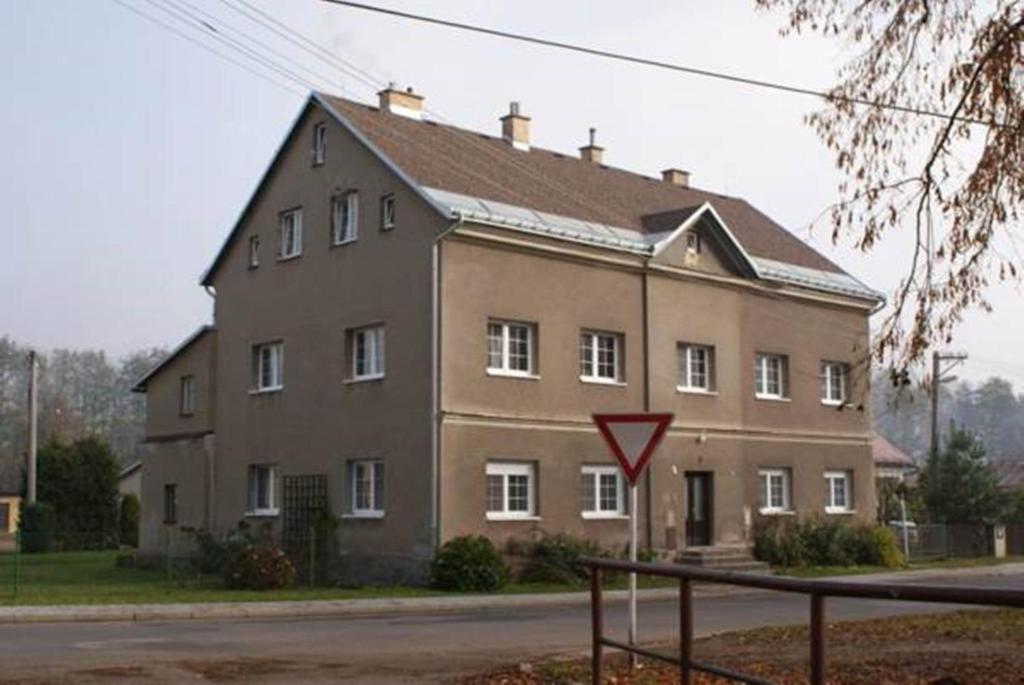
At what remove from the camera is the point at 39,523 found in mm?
48312

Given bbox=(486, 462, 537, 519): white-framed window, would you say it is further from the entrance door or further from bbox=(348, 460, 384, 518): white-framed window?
the entrance door

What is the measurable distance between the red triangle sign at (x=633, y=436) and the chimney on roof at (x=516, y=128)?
23.1m

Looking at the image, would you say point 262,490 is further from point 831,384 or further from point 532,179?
point 831,384

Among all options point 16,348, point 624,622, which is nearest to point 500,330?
point 624,622

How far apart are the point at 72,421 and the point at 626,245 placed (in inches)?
2846

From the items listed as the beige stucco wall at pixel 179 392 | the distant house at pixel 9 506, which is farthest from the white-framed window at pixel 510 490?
the distant house at pixel 9 506

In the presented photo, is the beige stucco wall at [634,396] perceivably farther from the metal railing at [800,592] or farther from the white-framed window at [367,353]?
the metal railing at [800,592]

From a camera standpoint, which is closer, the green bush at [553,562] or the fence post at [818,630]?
the fence post at [818,630]

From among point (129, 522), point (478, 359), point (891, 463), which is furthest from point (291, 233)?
point (891, 463)

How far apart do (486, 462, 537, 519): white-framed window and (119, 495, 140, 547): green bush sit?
31.1 meters

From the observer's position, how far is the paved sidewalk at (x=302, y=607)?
2088 centimetres

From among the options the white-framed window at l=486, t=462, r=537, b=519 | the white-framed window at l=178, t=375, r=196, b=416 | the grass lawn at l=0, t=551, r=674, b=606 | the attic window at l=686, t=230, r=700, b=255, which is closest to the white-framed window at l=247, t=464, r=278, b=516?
the grass lawn at l=0, t=551, r=674, b=606

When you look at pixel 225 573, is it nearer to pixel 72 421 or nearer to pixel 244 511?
pixel 244 511

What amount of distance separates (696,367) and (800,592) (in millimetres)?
26619
